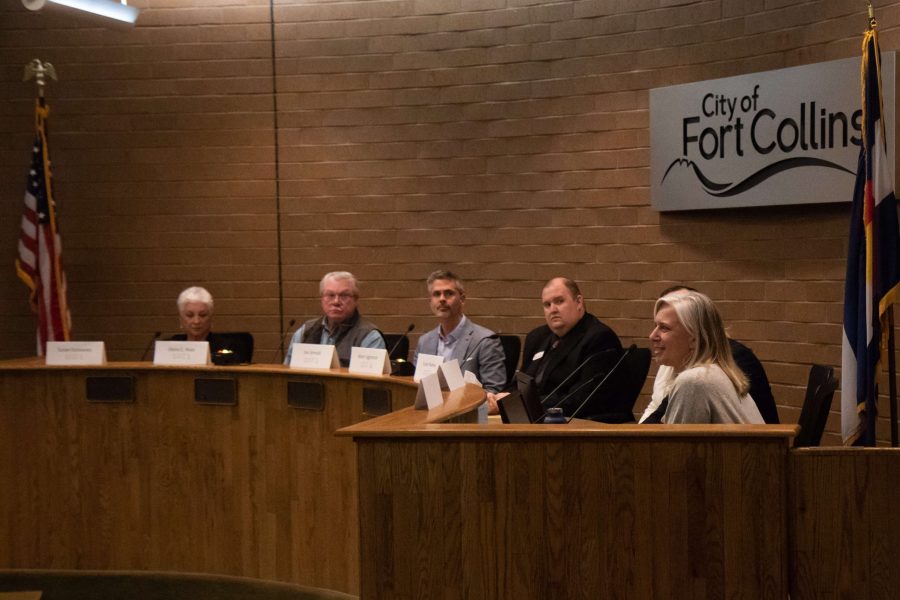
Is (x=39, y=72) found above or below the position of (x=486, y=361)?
above

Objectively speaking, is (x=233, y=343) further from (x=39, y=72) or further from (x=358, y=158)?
(x=39, y=72)

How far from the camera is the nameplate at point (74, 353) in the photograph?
5023mm

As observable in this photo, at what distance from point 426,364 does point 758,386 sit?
4.16ft

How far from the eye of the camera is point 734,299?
575cm

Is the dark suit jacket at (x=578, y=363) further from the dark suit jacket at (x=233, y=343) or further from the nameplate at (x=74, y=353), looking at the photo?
the nameplate at (x=74, y=353)

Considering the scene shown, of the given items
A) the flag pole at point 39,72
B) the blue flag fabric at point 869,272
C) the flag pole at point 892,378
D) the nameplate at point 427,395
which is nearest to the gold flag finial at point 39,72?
the flag pole at point 39,72

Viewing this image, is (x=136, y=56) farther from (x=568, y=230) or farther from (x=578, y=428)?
(x=578, y=428)

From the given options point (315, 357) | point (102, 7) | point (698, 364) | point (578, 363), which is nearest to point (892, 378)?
point (698, 364)

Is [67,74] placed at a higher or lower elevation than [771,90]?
higher

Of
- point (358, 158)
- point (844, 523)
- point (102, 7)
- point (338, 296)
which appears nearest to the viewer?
point (844, 523)

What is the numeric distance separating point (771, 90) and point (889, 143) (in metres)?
0.76

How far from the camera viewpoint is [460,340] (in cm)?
509

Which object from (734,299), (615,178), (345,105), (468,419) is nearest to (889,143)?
(734,299)

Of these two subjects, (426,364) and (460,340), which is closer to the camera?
(426,364)
